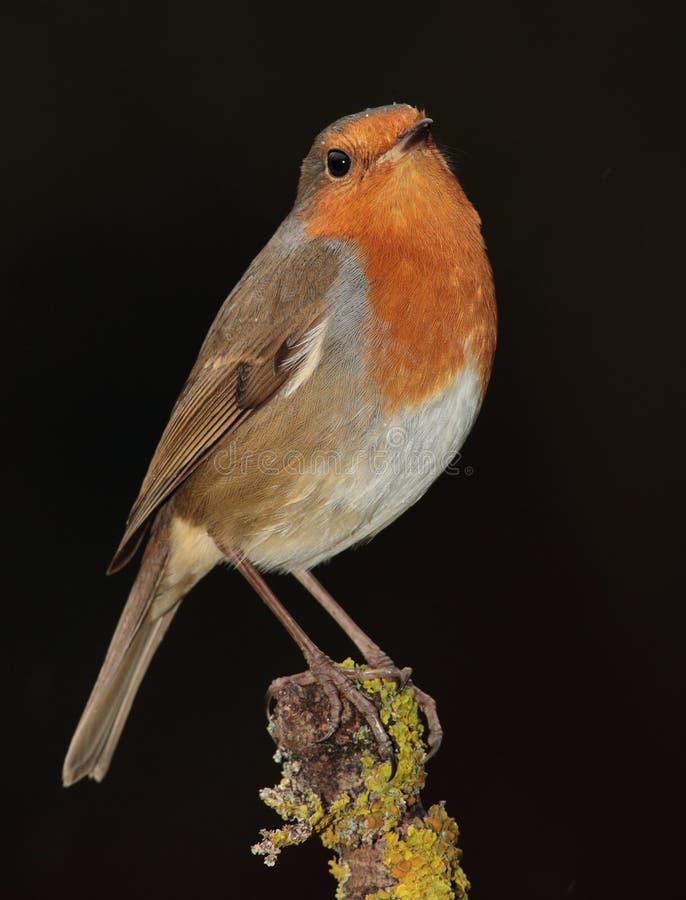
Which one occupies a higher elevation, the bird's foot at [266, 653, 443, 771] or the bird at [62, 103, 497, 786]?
the bird at [62, 103, 497, 786]

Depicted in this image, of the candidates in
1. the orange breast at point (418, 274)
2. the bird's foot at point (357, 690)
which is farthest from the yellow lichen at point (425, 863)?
the orange breast at point (418, 274)

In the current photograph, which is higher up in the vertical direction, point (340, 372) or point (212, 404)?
point (212, 404)

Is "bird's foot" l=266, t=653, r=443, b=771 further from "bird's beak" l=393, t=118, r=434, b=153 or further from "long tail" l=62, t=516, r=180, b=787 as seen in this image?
"bird's beak" l=393, t=118, r=434, b=153

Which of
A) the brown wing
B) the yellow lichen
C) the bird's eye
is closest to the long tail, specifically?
the brown wing

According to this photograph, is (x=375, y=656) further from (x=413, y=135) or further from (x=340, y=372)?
(x=413, y=135)

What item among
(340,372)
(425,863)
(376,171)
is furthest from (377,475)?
(425,863)

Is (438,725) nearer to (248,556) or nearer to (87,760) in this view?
(248,556)

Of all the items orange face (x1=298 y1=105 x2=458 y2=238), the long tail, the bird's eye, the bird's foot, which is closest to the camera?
the bird's foot
